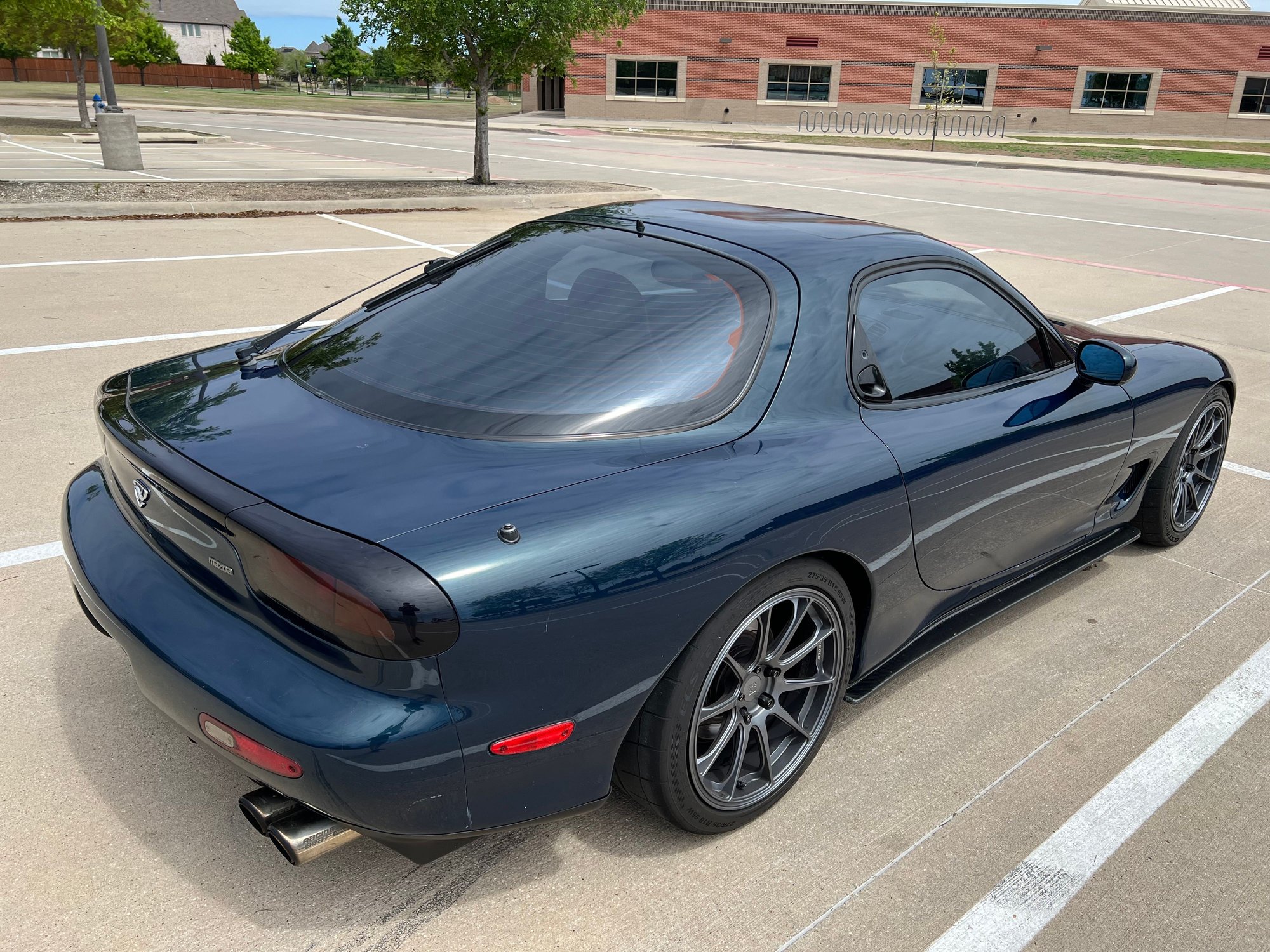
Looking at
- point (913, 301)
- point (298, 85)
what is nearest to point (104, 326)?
point (913, 301)

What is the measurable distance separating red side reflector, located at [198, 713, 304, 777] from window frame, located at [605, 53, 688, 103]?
170 feet

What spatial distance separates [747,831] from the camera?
271 cm

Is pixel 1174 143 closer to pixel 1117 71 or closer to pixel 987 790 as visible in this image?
pixel 1117 71

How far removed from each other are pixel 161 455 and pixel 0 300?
6.76 m

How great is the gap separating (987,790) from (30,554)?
3.58 metres

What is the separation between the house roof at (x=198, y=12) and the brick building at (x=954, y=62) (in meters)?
77.4

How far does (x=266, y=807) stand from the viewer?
2215 mm

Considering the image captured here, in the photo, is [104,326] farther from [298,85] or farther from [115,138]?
[298,85]

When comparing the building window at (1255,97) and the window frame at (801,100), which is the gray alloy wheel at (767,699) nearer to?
the window frame at (801,100)

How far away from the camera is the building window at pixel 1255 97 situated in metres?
50.8

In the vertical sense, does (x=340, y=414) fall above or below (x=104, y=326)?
above

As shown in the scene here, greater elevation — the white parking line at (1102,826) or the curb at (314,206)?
the curb at (314,206)

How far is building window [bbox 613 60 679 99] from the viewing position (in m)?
50.0

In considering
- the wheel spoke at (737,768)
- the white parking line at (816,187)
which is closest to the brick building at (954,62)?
the white parking line at (816,187)
